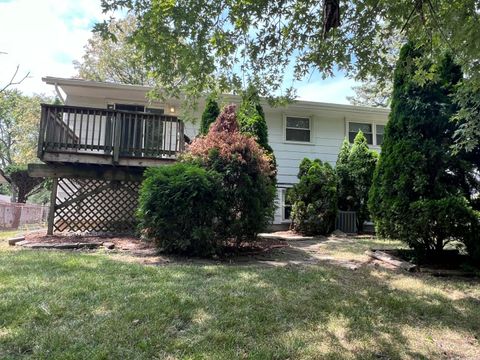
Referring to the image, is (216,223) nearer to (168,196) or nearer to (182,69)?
(168,196)

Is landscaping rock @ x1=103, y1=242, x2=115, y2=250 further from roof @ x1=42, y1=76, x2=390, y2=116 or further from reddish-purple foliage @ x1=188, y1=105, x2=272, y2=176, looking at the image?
roof @ x1=42, y1=76, x2=390, y2=116

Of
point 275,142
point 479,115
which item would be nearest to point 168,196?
point 479,115

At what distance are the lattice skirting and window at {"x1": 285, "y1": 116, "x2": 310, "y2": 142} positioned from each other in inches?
240

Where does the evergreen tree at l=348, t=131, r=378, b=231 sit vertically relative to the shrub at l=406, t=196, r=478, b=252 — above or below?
above

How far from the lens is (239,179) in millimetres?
6684

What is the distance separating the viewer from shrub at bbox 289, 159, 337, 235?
10.6 m

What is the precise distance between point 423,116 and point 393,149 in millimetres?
713

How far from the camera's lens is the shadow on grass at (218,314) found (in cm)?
278

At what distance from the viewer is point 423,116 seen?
5.95 metres

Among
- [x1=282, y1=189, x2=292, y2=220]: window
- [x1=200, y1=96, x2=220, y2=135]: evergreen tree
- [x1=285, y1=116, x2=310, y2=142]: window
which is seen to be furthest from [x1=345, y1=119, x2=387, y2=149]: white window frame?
[x1=200, y1=96, x2=220, y2=135]: evergreen tree

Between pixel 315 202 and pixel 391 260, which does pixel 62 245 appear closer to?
pixel 391 260

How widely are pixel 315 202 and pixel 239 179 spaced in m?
4.66

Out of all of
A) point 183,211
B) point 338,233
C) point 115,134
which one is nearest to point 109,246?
point 183,211

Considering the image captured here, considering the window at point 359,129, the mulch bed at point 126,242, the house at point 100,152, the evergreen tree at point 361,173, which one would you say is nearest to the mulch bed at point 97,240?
the mulch bed at point 126,242
